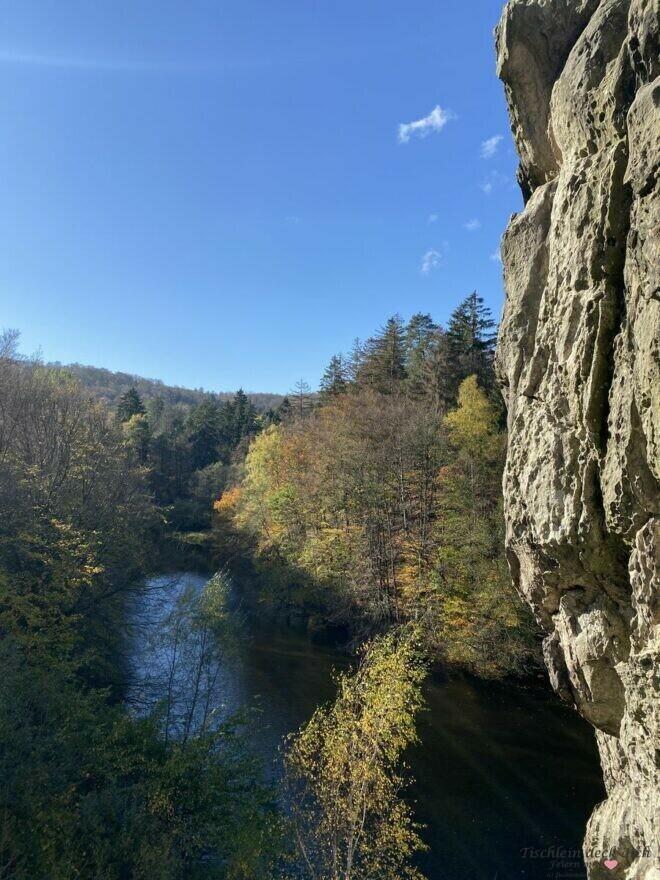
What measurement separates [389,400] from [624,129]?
95.7 ft

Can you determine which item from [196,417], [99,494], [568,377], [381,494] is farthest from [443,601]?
[196,417]

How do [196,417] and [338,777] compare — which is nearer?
[338,777]

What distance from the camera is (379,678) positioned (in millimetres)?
11391

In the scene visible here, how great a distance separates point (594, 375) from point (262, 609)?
28857 mm

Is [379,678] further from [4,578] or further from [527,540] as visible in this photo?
[4,578]

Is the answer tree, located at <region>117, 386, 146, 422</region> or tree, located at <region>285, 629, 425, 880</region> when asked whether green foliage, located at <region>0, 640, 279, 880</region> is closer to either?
tree, located at <region>285, 629, 425, 880</region>

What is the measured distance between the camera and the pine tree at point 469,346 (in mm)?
34844

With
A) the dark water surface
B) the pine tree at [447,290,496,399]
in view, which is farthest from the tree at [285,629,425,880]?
the pine tree at [447,290,496,399]

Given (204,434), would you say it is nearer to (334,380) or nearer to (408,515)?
(334,380)

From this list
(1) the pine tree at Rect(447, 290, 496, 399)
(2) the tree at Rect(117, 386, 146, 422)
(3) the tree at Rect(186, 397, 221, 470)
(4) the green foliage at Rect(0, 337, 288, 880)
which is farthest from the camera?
(3) the tree at Rect(186, 397, 221, 470)

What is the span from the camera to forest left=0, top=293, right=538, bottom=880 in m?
A: 9.24

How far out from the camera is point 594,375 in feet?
14.9

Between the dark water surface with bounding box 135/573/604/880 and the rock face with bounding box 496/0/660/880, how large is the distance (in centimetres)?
877

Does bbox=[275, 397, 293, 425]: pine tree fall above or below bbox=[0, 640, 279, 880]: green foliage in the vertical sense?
above
